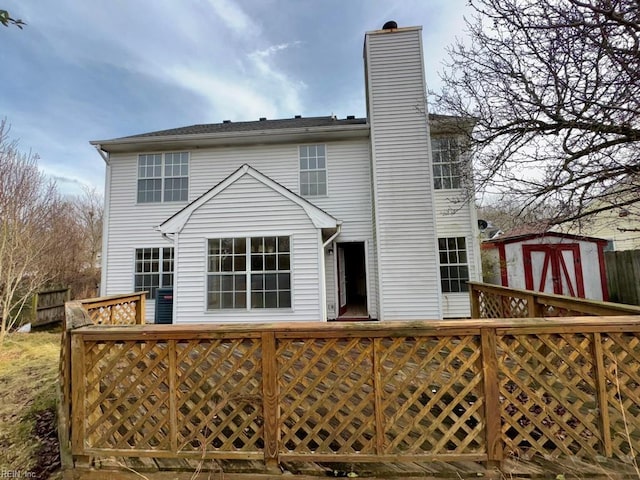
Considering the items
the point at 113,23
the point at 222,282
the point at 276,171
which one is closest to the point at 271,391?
the point at 222,282

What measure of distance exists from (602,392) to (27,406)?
6.29 meters

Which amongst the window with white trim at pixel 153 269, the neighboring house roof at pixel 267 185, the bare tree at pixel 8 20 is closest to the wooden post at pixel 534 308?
the neighboring house roof at pixel 267 185

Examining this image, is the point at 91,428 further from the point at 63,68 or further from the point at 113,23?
the point at 63,68

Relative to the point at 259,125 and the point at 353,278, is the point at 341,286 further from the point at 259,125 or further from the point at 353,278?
the point at 259,125

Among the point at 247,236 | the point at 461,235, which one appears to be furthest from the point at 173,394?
the point at 461,235

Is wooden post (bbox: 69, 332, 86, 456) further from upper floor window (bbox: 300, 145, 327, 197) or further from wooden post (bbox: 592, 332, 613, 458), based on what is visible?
upper floor window (bbox: 300, 145, 327, 197)

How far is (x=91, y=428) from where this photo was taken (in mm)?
2461

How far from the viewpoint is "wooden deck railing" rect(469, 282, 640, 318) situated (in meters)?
2.96

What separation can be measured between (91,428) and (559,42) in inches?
273

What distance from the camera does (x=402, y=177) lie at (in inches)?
337

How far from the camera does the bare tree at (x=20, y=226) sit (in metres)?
7.16

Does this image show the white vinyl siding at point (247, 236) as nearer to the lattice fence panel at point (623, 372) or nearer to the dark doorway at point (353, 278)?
the dark doorway at point (353, 278)

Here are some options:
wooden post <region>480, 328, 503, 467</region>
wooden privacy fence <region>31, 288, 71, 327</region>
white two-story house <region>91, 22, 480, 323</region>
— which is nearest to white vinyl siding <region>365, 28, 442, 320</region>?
white two-story house <region>91, 22, 480, 323</region>

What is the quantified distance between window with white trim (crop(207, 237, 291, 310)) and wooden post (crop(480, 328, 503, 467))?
5198mm
